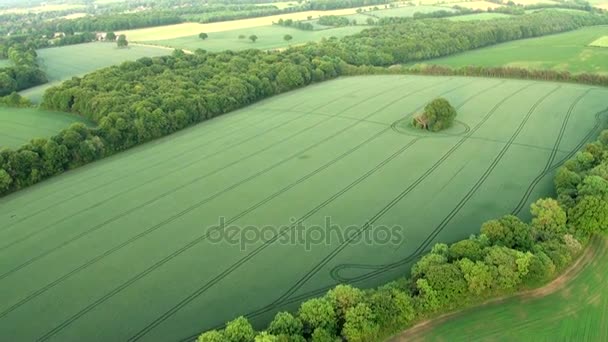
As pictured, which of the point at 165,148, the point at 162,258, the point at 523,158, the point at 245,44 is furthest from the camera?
the point at 245,44

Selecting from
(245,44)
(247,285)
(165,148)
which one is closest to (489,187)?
(247,285)

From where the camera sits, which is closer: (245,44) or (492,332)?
(492,332)

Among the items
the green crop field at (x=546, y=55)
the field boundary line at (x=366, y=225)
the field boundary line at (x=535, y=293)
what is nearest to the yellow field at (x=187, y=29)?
the green crop field at (x=546, y=55)

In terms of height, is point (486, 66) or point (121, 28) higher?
point (121, 28)

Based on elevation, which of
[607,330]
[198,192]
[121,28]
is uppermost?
[121,28]

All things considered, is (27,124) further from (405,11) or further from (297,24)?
(405,11)

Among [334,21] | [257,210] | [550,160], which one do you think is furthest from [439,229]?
[334,21]

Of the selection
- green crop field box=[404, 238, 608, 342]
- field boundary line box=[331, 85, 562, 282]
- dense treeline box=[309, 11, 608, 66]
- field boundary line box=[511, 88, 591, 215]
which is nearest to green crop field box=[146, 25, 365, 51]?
dense treeline box=[309, 11, 608, 66]

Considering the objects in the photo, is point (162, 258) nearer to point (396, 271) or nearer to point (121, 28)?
point (396, 271)
